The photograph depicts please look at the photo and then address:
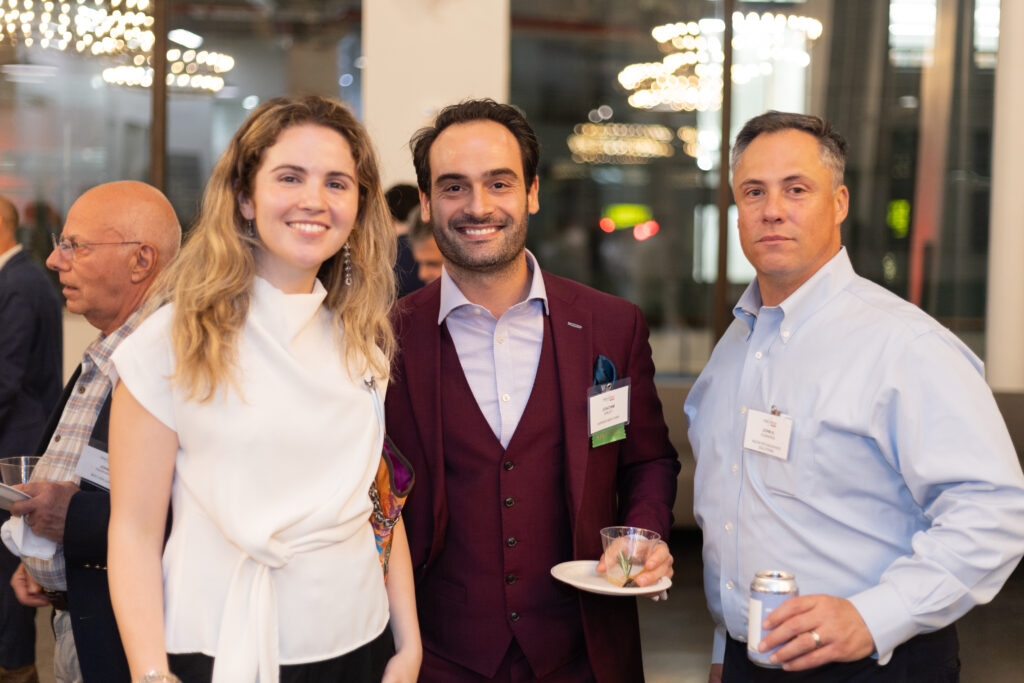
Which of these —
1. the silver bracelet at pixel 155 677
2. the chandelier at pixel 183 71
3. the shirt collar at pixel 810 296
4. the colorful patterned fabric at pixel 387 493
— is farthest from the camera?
the chandelier at pixel 183 71

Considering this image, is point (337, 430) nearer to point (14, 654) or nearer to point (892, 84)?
point (14, 654)

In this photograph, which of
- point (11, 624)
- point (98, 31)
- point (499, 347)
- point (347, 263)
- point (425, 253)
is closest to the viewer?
point (347, 263)

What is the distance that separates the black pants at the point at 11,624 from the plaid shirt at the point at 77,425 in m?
2.05

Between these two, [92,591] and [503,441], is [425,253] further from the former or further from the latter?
[92,591]

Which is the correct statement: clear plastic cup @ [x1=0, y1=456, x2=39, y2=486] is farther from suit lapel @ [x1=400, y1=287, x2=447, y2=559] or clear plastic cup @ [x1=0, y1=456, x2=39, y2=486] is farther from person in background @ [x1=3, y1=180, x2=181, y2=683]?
suit lapel @ [x1=400, y1=287, x2=447, y2=559]

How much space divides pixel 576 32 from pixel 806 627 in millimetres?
7075

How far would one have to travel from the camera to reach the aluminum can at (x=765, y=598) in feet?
5.37

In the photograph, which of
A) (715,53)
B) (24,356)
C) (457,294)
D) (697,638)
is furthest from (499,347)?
(715,53)

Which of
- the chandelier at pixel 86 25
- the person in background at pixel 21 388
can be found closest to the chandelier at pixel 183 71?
the chandelier at pixel 86 25

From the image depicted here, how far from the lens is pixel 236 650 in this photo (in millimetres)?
1575

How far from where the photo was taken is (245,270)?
1690 millimetres

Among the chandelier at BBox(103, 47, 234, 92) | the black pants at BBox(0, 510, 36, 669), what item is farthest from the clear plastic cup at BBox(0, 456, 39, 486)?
the chandelier at BBox(103, 47, 234, 92)

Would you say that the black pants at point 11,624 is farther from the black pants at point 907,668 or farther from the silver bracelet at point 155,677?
the black pants at point 907,668

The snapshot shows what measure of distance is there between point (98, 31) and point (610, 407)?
6.73 m
